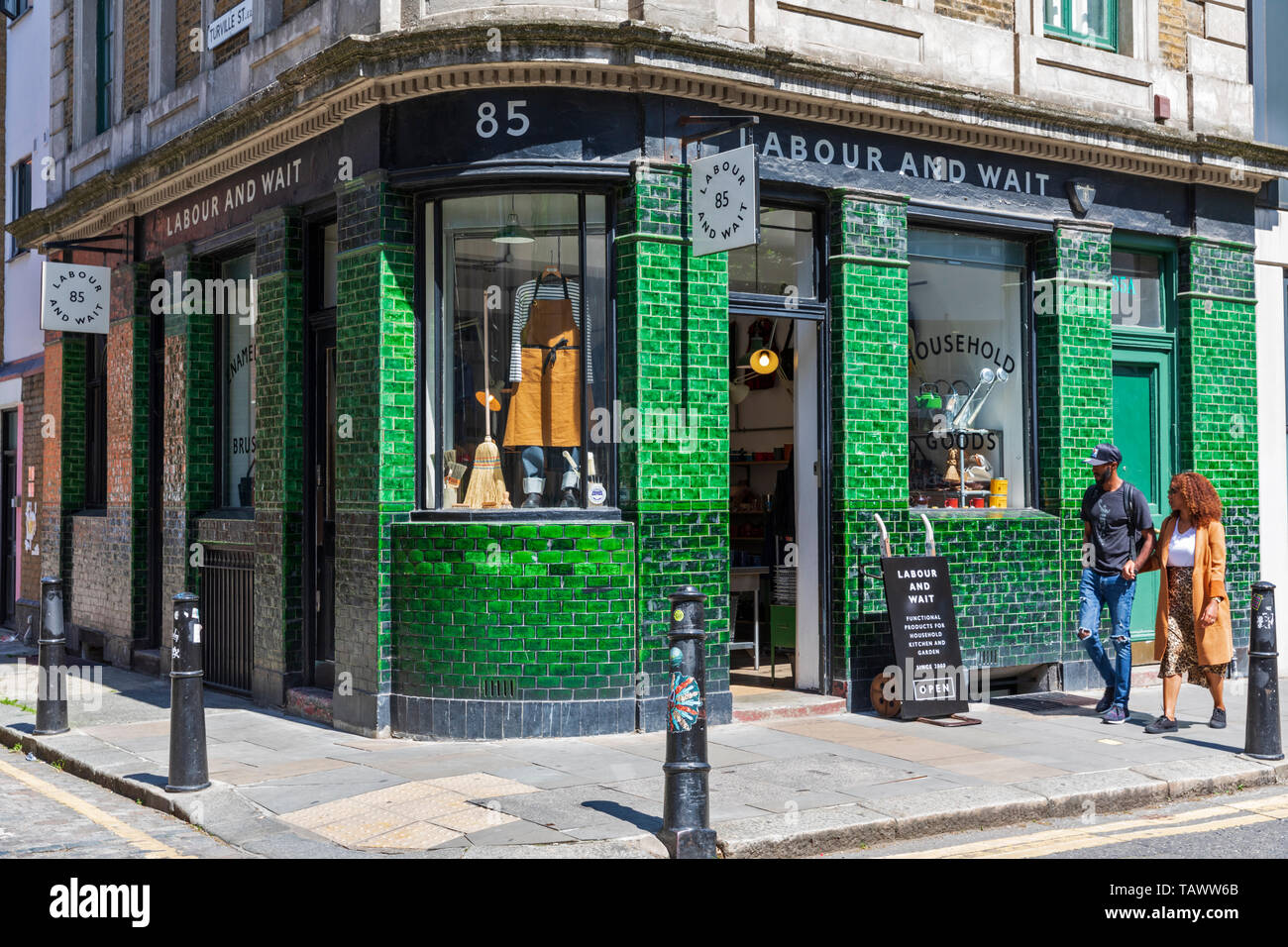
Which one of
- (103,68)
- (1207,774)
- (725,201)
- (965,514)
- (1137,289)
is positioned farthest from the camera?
(103,68)

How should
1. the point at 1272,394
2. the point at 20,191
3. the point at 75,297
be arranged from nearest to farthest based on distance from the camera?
the point at 1272,394, the point at 75,297, the point at 20,191

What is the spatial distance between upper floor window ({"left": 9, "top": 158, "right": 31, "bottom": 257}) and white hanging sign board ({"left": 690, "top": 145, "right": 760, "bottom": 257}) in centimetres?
1154

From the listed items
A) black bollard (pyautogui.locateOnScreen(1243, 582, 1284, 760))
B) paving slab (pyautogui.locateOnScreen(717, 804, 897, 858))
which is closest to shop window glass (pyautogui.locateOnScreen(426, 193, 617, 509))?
paving slab (pyautogui.locateOnScreen(717, 804, 897, 858))

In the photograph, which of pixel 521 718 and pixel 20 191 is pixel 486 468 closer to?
pixel 521 718

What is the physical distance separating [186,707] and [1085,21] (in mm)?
9593

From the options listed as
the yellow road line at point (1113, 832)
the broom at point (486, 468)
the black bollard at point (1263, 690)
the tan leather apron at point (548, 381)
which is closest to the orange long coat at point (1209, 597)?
the black bollard at point (1263, 690)

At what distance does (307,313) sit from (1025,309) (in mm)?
6131

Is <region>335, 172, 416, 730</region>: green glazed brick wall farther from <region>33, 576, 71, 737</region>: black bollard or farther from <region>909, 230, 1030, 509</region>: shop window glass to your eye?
<region>909, 230, 1030, 509</region>: shop window glass

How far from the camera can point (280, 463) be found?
11.1 metres

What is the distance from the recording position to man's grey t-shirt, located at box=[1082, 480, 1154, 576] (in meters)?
9.86

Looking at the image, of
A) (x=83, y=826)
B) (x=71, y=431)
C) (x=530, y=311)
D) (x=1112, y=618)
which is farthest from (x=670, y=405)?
(x=71, y=431)

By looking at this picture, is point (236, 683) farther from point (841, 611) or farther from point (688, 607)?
point (688, 607)
